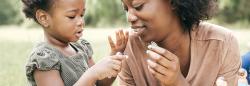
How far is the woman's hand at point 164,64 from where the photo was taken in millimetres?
2916

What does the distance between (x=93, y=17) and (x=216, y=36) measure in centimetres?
1240

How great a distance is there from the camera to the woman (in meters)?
3.02

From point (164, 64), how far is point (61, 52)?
23.9 inches

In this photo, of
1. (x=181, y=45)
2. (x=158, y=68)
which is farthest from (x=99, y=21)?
(x=158, y=68)

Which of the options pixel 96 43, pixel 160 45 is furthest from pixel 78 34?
pixel 96 43

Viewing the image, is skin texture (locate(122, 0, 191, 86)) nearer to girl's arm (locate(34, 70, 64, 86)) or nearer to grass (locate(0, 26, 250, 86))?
girl's arm (locate(34, 70, 64, 86))

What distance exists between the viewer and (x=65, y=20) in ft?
10.2

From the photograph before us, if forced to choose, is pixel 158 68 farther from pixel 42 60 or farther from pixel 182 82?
pixel 42 60

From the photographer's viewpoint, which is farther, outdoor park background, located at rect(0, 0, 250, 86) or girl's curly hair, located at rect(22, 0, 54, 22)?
outdoor park background, located at rect(0, 0, 250, 86)

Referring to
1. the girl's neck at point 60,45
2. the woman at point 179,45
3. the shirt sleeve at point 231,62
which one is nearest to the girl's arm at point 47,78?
the girl's neck at point 60,45

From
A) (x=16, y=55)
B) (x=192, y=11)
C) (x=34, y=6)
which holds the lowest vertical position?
(x=16, y=55)

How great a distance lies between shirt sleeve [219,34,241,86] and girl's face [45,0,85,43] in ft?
2.75

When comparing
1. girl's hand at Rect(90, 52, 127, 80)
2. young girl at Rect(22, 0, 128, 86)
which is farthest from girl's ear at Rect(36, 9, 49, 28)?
girl's hand at Rect(90, 52, 127, 80)

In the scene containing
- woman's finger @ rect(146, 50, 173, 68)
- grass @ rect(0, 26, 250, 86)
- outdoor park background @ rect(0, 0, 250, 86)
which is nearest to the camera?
woman's finger @ rect(146, 50, 173, 68)
